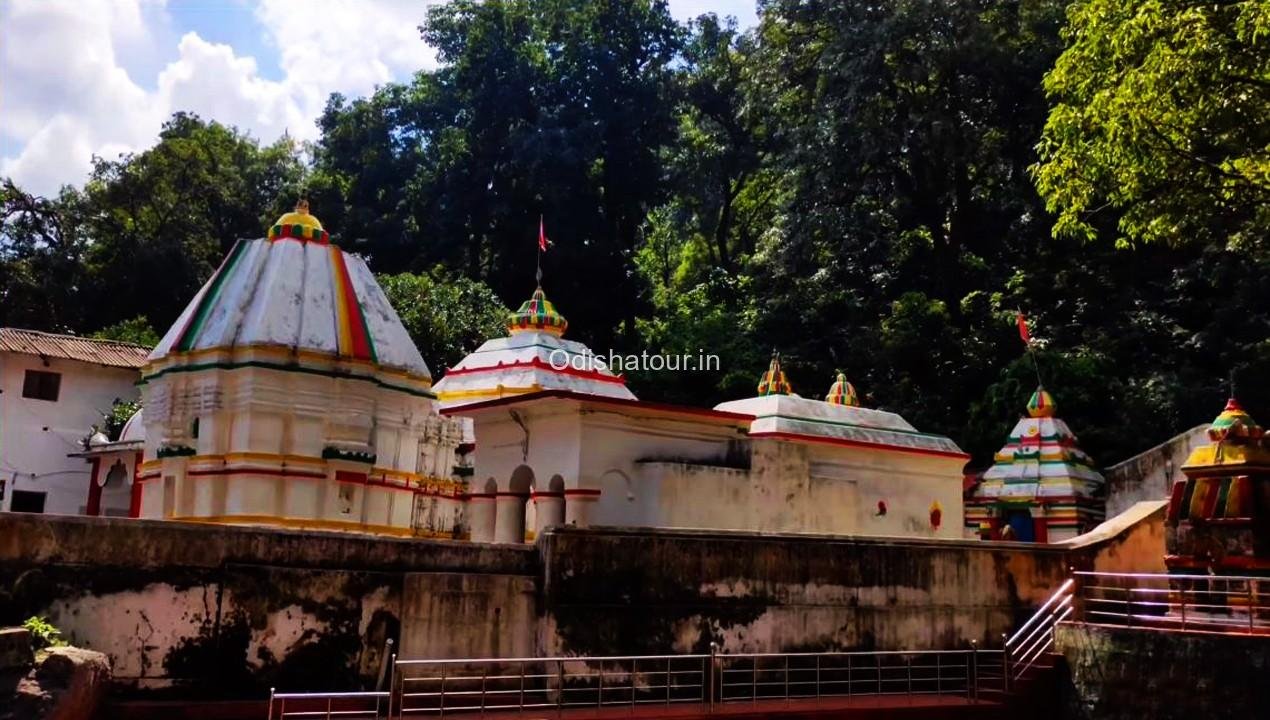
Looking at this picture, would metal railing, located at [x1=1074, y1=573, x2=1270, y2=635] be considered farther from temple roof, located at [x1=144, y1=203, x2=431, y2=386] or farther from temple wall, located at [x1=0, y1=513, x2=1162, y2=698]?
temple roof, located at [x1=144, y1=203, x2=431, y2=386]

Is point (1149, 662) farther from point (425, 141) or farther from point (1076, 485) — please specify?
point (425, 141)

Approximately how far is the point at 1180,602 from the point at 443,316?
86.8 ft

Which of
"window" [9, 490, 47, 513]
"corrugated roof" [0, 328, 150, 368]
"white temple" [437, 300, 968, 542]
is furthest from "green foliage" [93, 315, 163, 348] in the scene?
"white temple" [437, 300, 968, 542]

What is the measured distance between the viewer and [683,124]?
158ft

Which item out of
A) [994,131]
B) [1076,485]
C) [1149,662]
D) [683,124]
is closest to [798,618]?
[1149,662]

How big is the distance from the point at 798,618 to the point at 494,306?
26909 mm

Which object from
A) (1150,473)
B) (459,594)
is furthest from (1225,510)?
(1150,473)

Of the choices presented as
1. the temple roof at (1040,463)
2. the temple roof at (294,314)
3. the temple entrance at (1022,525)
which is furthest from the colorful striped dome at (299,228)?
the temple entrance at (1022,525)

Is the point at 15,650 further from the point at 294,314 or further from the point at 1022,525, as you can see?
the point at 1022,525

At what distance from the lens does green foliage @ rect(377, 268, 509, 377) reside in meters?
35.4

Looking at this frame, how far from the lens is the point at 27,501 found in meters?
31.0

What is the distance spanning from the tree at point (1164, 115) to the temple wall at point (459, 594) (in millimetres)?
5748

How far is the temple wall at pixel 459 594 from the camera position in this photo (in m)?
9.77

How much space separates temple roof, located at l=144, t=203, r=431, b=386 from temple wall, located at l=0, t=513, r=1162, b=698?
670cm
